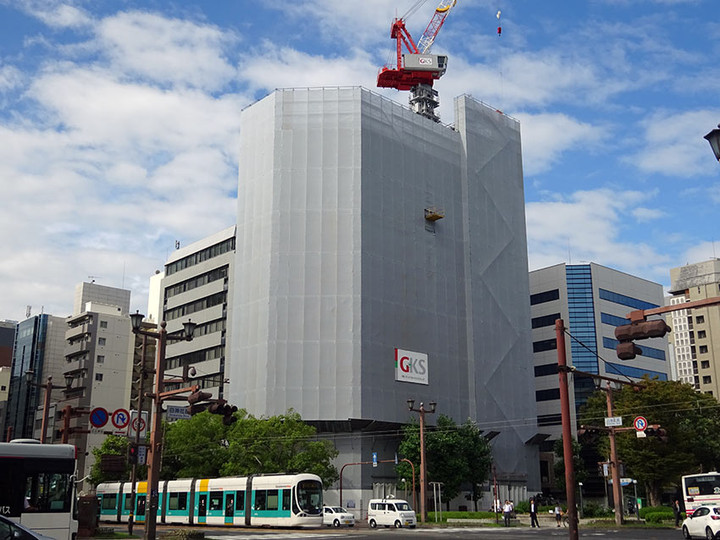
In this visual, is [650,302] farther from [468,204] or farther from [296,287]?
[296,287]

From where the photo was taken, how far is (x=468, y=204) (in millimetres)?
87125

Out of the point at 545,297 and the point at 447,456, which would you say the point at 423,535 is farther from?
the point at 545,297

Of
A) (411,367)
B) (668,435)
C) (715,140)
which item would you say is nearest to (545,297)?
(411,367)

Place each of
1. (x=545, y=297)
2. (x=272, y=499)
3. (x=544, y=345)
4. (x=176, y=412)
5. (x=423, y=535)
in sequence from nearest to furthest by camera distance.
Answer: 1. (x=423, y=535)
2. (x=176, y=412)
3. (x=272, y=499)
4. (x=544, y=345)
5. (x=545, y=297)

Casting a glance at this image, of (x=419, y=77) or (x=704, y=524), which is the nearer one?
(x=704, y=524)

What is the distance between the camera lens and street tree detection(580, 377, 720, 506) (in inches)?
2579

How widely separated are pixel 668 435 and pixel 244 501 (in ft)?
129

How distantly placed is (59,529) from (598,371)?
91.4m

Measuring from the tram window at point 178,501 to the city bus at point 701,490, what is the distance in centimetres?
Answer: 3158

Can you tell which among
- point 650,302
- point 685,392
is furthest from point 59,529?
point 650,302

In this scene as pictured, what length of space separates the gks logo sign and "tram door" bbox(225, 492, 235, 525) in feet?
99.4

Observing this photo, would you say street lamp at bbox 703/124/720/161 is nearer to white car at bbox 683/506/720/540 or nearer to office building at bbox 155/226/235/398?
white car at bbox 683/506/720/540

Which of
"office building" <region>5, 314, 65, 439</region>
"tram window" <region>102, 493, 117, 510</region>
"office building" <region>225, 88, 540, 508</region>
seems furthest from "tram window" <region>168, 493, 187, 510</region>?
"office building" <region>5, 314, 65, 439</region>

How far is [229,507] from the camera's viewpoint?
4731 cm
